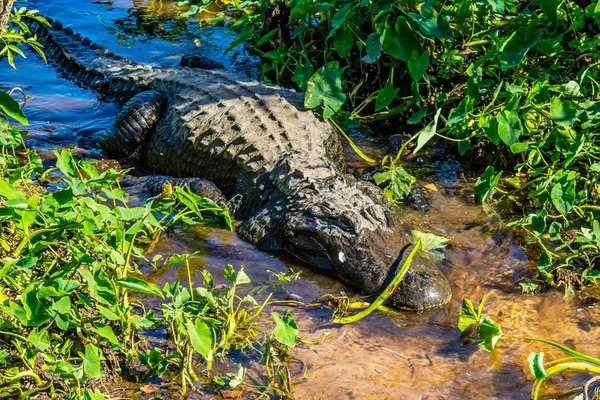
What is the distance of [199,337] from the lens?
119 inches

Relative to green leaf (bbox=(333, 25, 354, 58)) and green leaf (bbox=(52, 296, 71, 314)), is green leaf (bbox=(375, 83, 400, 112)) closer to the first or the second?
green leaf (bbox=(333, 25, 354, 58))

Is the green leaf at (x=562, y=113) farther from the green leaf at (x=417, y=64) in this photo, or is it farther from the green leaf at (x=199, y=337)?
the green leaf at (x=199, y=337)

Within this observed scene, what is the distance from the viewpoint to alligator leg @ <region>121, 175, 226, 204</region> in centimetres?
543

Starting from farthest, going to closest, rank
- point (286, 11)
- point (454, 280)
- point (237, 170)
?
point (286, 11)
point (237, 170)
point (454, 280)

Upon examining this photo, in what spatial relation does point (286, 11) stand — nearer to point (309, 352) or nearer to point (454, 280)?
point (454, 280)

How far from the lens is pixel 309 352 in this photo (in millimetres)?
3697

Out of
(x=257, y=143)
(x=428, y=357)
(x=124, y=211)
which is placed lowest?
(x=428, y=357)

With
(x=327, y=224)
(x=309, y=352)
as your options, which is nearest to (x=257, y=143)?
(x=327, y=224)

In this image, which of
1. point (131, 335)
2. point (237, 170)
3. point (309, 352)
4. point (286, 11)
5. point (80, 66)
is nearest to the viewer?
point (131, 335)

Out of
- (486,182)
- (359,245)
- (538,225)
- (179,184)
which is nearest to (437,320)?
(359,245)

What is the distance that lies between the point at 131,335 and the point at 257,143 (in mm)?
2587

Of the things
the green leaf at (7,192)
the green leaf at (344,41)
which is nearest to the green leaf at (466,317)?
the green leaf at (7,192)

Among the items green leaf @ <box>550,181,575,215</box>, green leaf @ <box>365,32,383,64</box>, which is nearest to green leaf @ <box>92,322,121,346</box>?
green leaf @ <box>550,181,575,215</box>

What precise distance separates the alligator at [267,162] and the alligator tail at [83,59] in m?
0.02
